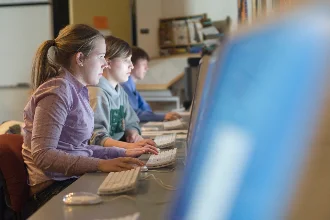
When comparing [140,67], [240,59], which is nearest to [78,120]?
[240,59]

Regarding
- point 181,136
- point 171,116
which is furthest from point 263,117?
point 171,116

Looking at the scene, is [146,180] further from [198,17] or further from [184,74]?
[198,17]

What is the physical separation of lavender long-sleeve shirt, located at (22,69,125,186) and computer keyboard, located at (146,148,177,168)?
149 millimetres

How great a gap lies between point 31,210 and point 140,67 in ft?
4.97

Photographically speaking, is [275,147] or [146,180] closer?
[275,147]

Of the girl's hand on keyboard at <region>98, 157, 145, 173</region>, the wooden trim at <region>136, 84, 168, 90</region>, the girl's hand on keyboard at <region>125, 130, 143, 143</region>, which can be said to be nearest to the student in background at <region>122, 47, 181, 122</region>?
the girl's hand on keyboard at <region>125, 130, 143, 143</region>

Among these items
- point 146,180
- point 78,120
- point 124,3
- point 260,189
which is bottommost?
point 146,180

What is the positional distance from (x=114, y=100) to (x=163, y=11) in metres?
2.98

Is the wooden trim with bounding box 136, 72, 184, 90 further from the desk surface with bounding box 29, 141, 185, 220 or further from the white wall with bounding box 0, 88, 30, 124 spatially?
the desk surface with bounding box 29, 141, 185, 220

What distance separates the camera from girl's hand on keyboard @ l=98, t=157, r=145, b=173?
4.30 ft

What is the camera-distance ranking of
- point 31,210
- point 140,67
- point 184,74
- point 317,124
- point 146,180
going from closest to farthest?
point 317,124, point 146,180, point 31,210, point 140,67, point 184,74

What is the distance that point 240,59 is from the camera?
1.59 ft

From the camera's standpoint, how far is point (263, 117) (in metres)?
0.45

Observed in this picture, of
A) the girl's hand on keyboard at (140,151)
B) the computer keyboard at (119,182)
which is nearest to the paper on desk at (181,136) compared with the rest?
the girl's hand on keyboard at (140,151)
